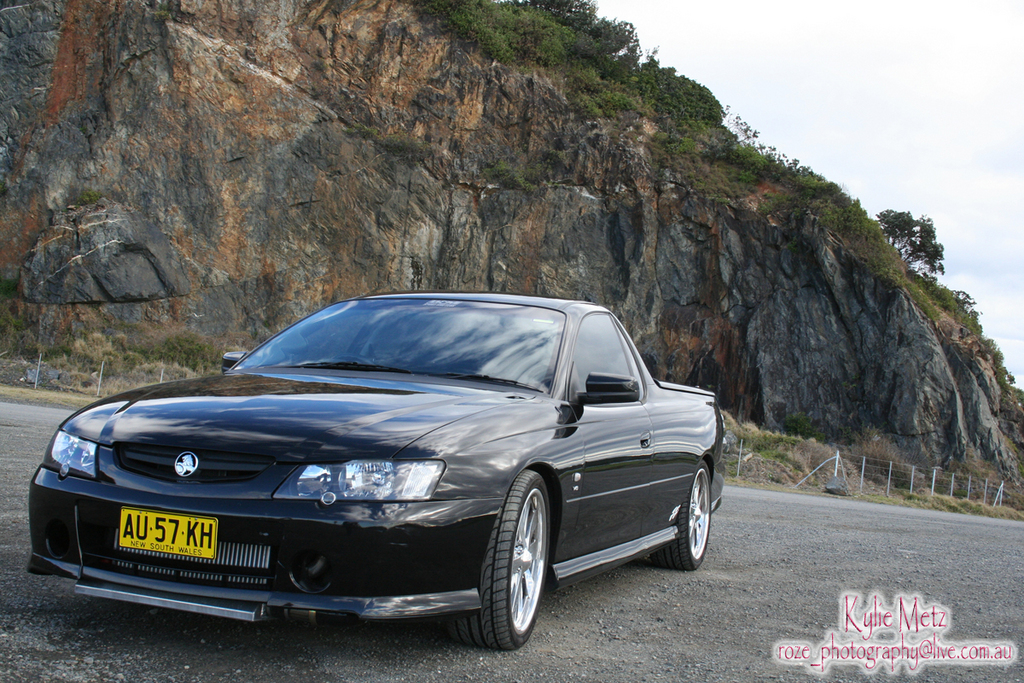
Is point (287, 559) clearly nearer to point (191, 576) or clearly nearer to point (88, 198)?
point (191, 576)

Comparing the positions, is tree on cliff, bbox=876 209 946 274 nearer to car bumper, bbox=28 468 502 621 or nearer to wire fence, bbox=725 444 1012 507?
wire fence, bbox=725 444 1012 507

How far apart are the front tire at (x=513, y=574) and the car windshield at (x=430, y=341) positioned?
2.30ft

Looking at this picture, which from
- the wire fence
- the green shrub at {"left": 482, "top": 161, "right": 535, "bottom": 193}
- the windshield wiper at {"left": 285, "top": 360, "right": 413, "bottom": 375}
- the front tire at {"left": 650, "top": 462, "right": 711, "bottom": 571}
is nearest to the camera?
the windshield wiper at {"left": 285, "top": 360, "right": 413, "bottom": 375}

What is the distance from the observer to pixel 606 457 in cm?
434

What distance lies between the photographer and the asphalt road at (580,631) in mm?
3072

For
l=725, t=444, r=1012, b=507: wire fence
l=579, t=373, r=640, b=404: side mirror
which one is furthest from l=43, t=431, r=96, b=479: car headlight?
l=725, t=444, r=1012, b=507: wire fence

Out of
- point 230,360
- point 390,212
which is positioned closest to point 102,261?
point 390,212

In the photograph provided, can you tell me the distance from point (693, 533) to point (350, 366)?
2.79 m

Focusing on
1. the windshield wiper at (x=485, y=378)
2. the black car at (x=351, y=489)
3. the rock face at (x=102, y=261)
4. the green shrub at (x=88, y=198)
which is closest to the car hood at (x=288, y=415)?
the black car at (x=351, y=489)

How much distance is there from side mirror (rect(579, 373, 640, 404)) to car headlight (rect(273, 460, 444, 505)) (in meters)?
1.23

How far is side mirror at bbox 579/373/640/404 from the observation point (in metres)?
4.12

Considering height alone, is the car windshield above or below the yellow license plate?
above

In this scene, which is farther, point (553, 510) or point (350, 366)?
point (350, 366)

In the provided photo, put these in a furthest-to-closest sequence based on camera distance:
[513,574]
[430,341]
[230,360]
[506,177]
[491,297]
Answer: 1. [506,177]
2. [491,297]
3. [230,360]
4. [430,341]
5. [513,574]
